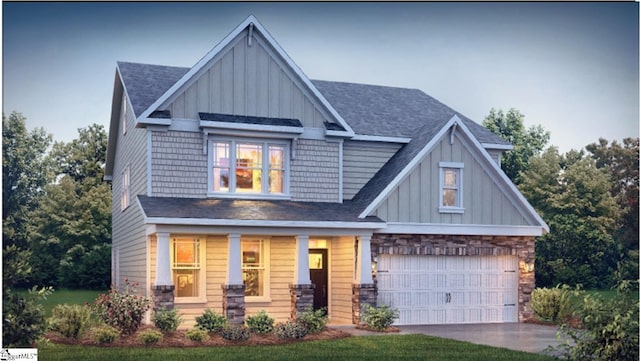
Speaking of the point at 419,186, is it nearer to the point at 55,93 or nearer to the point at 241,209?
the point at 241,209

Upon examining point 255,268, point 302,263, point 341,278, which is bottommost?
point 341,278

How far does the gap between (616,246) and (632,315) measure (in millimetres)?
28562

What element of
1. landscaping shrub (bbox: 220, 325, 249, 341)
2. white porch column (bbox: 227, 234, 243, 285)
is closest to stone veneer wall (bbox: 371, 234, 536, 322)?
white porch column (bbox: 227, 234, 243, 285)

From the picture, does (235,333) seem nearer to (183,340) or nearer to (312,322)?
(183,340)

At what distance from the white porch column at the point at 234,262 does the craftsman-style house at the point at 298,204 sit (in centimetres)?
3

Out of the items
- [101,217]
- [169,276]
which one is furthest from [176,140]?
[101,217]

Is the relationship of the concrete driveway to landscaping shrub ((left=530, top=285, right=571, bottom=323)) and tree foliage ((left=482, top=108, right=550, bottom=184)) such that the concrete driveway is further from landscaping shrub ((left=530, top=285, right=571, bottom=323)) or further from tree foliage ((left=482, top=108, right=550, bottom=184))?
tree foliage ((left=482, top=108, right=550, bottom=184))

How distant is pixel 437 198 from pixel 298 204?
13.1ft

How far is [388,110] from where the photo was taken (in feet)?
88.7

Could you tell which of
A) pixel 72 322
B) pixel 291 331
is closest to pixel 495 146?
pixel 291 331

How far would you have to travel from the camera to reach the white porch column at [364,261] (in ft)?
71.7

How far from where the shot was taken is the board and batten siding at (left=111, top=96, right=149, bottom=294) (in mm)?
22266

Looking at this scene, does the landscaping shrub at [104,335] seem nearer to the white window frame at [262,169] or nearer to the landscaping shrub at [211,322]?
the landscaping shrub at [211,322]

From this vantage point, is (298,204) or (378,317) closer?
(378,317)
